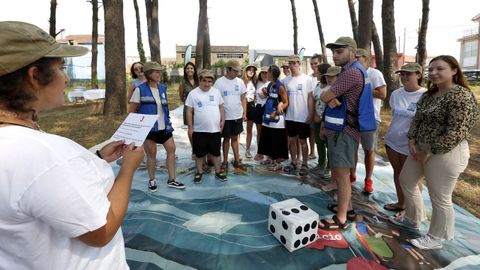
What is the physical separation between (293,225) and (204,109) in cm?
211

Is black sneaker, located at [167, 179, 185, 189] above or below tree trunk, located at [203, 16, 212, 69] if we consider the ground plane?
below

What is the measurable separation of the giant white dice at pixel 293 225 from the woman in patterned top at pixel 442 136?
928mm

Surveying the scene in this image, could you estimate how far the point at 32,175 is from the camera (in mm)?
714

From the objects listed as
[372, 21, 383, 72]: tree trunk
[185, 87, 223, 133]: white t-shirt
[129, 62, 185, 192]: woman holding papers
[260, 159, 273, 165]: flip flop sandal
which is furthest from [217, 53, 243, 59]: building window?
[129, 62, 185, 192]: woman holding papers

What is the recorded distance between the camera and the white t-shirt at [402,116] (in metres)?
2.98

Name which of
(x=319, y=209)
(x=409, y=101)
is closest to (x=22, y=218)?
(x=319, y=209)

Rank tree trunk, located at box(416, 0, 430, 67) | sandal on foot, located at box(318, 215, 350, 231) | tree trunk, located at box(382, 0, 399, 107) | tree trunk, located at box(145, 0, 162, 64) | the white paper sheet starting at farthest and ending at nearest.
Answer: tree trunk, located at box(145, 0, 162, 64) < tree trunk, located at box(416, 0, 430, 67) < tree trunk, located at box(382, 0, 399, 107) < sandal on foot, located at box(318, 215, 350, 231) < the white paper sheet

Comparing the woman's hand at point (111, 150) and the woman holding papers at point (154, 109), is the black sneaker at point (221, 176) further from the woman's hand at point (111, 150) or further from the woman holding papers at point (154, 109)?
the woman's hand at point (111, 150)

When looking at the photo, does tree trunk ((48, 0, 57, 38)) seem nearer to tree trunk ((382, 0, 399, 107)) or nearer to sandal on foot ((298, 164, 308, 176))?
tree trunk ((382, 0, 399, 107))

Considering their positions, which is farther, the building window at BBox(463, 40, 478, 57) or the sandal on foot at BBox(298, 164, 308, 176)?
the building window at BBox(463, 40, 478, 57)

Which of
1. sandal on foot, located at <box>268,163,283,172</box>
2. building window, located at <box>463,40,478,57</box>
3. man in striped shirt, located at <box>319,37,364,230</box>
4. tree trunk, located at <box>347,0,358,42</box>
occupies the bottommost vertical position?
sandal on foot, located at <box>268,163,283,172</box>

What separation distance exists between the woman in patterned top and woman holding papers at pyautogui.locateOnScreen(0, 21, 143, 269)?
245 centimetres

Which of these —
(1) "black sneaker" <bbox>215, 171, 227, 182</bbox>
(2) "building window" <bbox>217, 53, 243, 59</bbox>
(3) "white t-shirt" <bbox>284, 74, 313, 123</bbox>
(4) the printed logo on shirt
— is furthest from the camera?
(2) "building window" <bbox>217, 53, 243, 59</bbox>

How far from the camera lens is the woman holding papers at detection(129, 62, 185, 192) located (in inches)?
140
